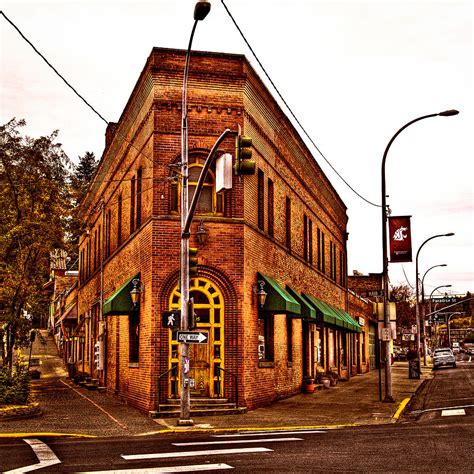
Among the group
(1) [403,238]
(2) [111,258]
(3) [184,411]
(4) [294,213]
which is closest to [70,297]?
(2) [111,258]

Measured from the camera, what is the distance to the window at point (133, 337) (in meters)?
22.6

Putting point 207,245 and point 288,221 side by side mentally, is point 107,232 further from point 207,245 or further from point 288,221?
point 207,245

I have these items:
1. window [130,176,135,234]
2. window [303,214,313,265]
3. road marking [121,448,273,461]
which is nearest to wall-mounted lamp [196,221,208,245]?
window [130,176,135,234]

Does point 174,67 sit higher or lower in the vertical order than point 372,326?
higher

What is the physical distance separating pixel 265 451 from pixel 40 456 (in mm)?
3771

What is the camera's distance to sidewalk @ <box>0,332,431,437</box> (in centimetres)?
1650

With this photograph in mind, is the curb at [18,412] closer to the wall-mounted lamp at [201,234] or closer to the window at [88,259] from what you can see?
the wall-mounted lamp at [201,234]

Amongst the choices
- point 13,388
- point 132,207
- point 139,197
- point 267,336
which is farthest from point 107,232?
point 13,388

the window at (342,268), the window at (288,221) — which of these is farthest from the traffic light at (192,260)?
the window at (342,268)

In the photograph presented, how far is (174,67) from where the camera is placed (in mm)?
20797

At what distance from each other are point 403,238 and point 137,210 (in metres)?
9.32

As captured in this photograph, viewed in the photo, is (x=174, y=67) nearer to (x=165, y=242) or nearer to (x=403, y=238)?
(x=165, y=242)

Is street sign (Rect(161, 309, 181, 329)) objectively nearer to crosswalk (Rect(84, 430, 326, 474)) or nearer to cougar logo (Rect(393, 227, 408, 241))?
crosswalk (Rect(84, 430, 326, 474))

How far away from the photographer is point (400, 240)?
24812 millimetres
